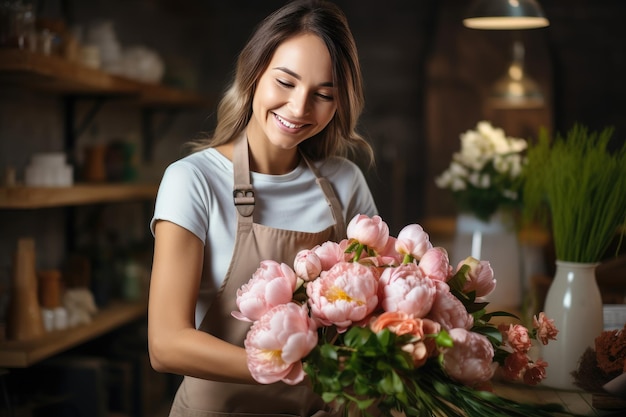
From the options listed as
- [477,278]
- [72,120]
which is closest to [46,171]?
[72,120]

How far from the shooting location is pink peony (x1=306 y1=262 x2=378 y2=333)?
1.09m

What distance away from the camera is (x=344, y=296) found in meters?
1.10

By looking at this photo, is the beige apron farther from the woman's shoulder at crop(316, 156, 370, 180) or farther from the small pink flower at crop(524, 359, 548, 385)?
the small pink flower at crop(524, 359, 548, 385)

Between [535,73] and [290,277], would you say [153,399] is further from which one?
[535,73]

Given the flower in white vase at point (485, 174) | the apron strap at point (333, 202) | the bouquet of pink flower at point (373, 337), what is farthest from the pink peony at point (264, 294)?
the flower in white vase at point (485, 174)

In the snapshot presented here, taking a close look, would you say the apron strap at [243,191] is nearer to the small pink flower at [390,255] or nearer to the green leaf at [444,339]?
Answer: the small pink flower at [390,255]

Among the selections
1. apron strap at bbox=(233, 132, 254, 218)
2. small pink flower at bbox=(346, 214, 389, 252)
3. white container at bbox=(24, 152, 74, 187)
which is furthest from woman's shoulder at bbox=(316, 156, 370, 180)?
white container at bbox=(24, 152, 74, 187)

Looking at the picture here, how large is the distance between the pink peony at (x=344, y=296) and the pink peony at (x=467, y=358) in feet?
0.38

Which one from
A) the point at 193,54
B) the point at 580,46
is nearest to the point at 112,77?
the point at 193,54

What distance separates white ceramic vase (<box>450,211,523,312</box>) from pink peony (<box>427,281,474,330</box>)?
1850 mm

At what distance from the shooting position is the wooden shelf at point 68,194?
2678mm

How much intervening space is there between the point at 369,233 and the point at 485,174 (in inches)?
79.2

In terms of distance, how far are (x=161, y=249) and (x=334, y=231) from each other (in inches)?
15.7

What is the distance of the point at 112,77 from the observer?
3.46m
